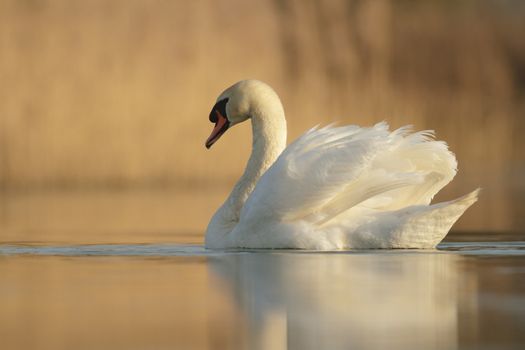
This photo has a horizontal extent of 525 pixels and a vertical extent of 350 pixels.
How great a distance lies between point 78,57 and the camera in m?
29.6

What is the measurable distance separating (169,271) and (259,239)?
108 centimetres

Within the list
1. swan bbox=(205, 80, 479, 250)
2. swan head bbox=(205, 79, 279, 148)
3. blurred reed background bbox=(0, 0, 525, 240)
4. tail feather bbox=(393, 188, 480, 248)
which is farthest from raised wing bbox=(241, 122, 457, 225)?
blurred reed background bbox=(0, 0, 525, 240)

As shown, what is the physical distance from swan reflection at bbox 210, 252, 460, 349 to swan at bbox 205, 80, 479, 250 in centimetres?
16

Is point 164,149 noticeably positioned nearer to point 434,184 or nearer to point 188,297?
point 434,184

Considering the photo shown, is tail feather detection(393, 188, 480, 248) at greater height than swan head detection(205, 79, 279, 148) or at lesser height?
lesser

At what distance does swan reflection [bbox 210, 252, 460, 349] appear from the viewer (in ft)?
15.0

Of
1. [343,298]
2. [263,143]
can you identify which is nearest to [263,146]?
[263,143]

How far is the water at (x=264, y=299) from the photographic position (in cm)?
458

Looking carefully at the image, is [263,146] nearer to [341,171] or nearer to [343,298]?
[341,171]

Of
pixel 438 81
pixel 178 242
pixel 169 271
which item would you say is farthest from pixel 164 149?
pixel 169 271

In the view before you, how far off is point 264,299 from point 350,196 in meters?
2.08

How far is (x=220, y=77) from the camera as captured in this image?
29781mm

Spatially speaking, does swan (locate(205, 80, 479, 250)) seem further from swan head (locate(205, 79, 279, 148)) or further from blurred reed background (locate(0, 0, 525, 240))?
blurred reed background (locate(0, 0, 525, 240))

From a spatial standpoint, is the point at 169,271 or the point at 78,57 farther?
the point at 78,57
